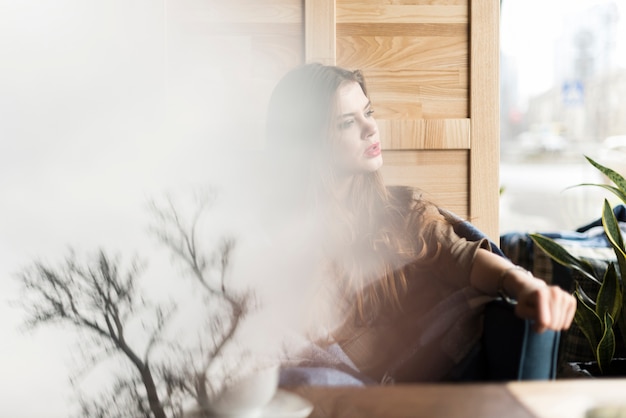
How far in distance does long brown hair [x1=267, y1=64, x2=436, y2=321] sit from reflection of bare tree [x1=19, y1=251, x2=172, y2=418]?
0.89 feet

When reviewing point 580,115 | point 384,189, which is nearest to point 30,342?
point 384,189

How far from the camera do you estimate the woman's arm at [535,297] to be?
684 millimetres

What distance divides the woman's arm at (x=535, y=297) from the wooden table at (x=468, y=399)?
0.08 metres

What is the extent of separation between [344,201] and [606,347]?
0.51m

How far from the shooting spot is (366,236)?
2.94 ft

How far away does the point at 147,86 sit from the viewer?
894 millimetres

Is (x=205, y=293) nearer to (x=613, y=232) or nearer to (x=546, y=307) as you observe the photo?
(x=546, y=307)

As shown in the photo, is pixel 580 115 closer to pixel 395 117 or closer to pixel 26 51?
pixel 395 117

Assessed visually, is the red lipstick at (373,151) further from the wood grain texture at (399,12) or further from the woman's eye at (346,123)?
the wood grain texture at (399,12)

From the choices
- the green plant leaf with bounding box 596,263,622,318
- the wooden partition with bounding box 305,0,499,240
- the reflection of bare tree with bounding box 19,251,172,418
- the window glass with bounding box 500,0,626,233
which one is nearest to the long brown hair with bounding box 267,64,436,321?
the wooden partition with bounding box 305,0,499,240

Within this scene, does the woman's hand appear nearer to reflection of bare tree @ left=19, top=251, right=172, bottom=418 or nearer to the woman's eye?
the woman's eye

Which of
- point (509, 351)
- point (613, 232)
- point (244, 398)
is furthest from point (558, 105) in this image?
point (244, 398)

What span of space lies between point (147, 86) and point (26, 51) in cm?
17

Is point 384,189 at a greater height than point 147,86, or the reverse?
point 147,86
